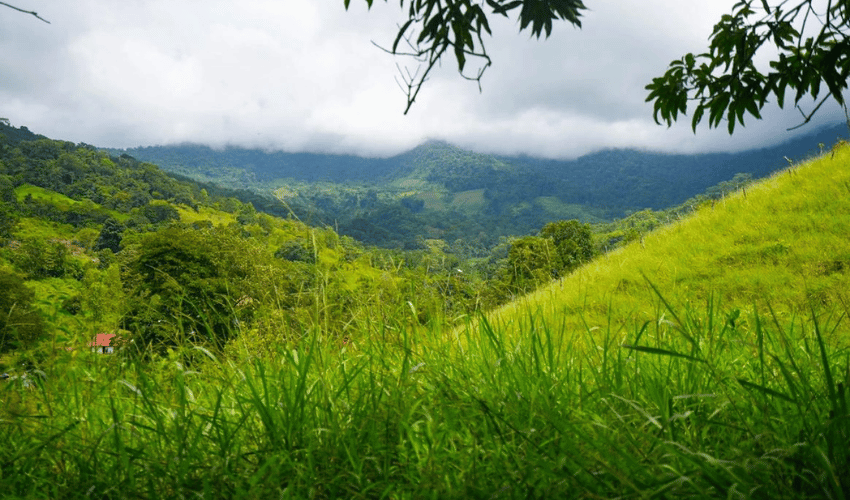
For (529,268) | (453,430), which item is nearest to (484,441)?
(453,430)

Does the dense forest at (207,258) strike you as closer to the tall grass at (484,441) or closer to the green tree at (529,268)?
the green tree at (529,268)

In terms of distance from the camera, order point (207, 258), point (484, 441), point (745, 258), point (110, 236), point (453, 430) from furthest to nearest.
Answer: point (110, 236), point (207, 258), point (745, 258), point (453, 430), point (484, 441)

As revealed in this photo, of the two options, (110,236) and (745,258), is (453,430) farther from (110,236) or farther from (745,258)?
(110,236)

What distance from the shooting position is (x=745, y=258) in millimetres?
7902

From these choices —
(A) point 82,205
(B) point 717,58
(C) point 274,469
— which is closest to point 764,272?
(B) point 717,58

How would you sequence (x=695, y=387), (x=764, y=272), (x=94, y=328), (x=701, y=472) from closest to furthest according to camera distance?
(x=701, y=472) → (x=695, y=387) → (x=94, y=328) → (x=764, y=272)

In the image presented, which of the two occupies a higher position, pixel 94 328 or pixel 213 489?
pixel 94 328

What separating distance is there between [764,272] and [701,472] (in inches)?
285

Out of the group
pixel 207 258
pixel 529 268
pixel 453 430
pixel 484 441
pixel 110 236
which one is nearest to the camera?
pixel 484 441

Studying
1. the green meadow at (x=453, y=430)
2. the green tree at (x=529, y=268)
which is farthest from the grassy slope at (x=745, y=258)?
the green meadow at (x=453, y=430)

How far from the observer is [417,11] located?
2.05m

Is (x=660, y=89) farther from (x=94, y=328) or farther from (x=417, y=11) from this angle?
(x=94, y=328)

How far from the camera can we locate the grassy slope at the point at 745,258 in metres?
6.37

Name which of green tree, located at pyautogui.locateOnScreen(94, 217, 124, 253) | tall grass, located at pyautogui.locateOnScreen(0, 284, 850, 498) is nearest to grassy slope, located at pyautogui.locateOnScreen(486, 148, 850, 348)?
tall grass, located at pyautogui.locateOnScreen(0, 284, 850, 498)
